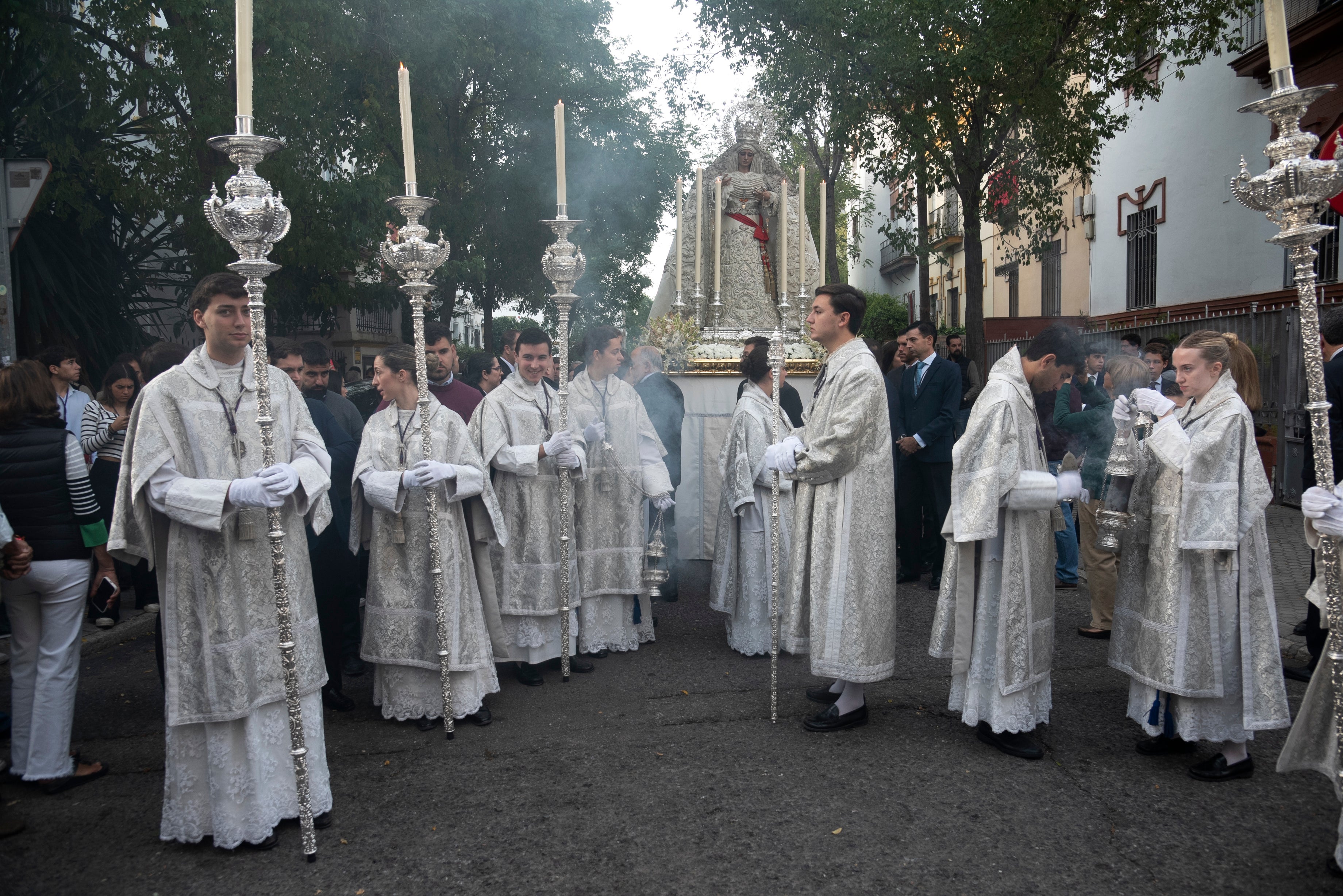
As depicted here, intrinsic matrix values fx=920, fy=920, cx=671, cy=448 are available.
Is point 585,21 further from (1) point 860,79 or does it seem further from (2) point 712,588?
(2) point 712,588

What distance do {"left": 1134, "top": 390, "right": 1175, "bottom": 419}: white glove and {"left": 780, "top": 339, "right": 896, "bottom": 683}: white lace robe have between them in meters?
1.03

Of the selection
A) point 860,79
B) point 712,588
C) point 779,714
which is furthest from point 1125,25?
point 779,714

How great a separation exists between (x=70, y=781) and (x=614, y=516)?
2987 mm

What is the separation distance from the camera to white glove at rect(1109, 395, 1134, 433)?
3.85 metres

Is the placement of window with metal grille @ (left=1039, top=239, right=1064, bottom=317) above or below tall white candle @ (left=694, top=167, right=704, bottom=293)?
above

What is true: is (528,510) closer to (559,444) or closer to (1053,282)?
(559,444)

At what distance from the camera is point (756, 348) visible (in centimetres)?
560

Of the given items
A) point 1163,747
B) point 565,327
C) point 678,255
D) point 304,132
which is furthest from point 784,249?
point 304,132

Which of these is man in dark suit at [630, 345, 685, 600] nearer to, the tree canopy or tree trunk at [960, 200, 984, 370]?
tree trunk at [960, 200, 984, 370]

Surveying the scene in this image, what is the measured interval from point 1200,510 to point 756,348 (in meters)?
2.68

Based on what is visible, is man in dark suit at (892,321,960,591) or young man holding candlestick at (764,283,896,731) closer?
young man holding candlestick at (764,283,896,731)

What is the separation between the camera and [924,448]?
275 inches

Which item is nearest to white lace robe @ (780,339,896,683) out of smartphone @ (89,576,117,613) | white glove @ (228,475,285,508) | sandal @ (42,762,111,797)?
white glove @ (228,475,285,508)

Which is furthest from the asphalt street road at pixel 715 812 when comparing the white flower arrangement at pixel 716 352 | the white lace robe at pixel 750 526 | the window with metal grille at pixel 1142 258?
the window with metal grille at pixel 1142 258
